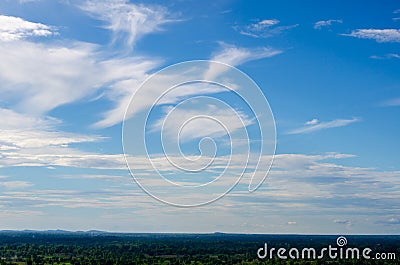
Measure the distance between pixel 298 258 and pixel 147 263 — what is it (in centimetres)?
2321

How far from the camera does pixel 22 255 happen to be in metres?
93.2

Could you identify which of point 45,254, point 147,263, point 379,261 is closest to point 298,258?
point 379,261

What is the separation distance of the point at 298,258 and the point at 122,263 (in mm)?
26105

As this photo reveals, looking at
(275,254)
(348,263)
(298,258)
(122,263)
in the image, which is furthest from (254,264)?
(122,263)

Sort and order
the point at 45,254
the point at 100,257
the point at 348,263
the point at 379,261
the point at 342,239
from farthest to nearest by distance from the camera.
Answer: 1. the point at 45,254
2. the point at 100,257
3. the point at 379,261
4. the point at 348,263
5. the point at 342,239

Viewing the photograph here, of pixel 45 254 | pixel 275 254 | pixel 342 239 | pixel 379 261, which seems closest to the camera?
pixel 342 239

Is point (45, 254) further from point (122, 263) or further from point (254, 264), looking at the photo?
point (254, 264)

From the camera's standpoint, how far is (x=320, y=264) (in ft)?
180

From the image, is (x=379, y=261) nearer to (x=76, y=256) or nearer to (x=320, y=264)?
(x=320, y=264)

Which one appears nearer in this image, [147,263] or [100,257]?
[147,263]

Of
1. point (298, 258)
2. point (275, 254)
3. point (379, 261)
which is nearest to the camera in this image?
point (379, 261)

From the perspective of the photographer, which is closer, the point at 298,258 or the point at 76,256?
the point at 298,258

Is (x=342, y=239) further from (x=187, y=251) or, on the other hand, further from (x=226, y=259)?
(x=187, y=251)

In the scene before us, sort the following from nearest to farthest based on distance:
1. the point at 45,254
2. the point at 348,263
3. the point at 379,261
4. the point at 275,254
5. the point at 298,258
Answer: the point at 348,263 < the point at 379,261 < the point at 298,258 < the point at 275,254 < the point at 45,254
